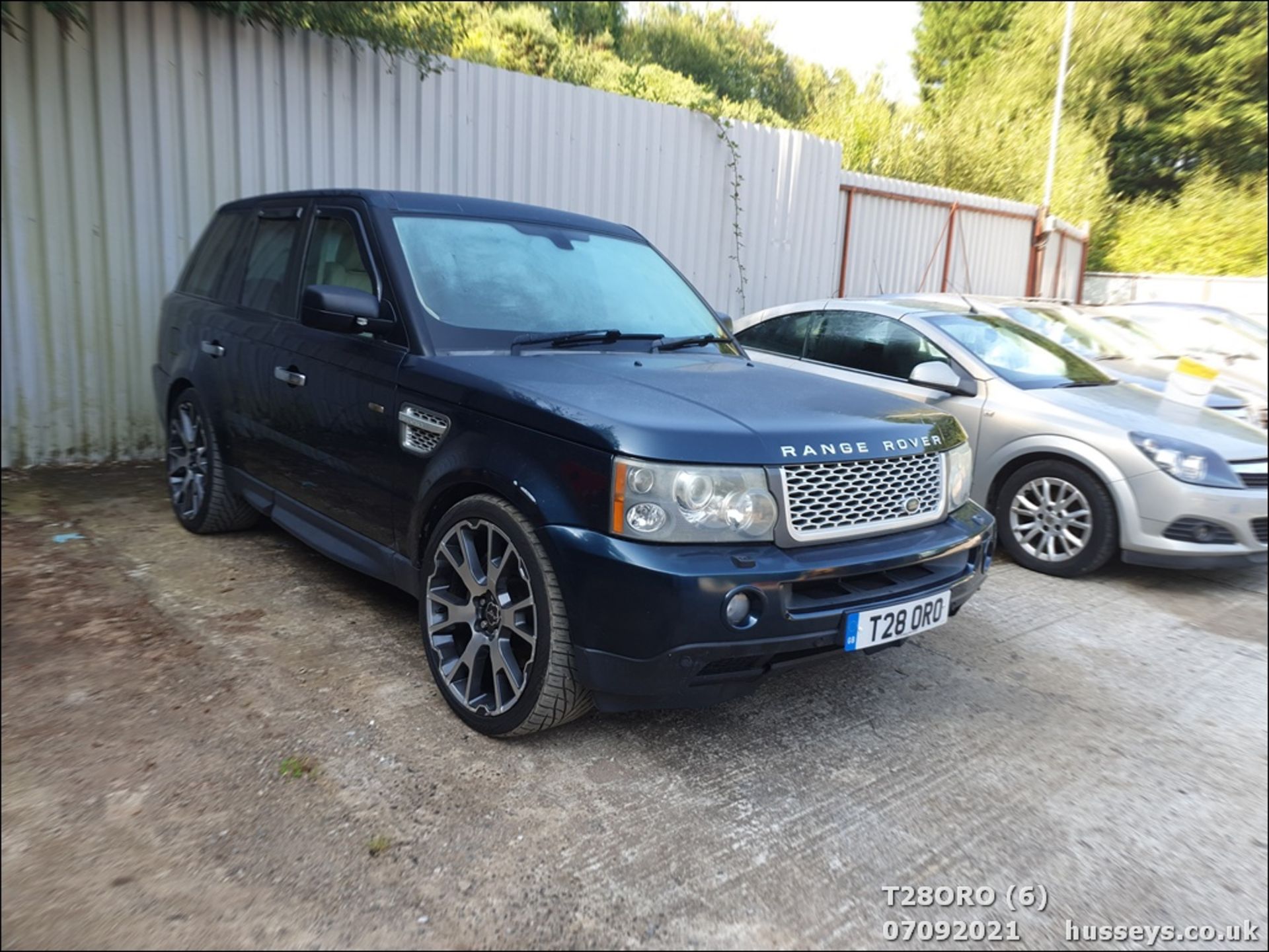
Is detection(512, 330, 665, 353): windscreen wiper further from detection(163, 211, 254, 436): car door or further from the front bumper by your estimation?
detection(163, 211, 254, 436): car door

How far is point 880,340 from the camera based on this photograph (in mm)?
6371

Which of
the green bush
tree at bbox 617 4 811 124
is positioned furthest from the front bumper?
tree at bbox 617 4 811 124

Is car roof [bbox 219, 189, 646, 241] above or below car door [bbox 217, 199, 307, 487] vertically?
above

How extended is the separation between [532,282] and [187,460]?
249 cm

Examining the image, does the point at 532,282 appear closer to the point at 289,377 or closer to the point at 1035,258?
the point at 289,377

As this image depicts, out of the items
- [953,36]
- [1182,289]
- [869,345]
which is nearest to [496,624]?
[869,345]

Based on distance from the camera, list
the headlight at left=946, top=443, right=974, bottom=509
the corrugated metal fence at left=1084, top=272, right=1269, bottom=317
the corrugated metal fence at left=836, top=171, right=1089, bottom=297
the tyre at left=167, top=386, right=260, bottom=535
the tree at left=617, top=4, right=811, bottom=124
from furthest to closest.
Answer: the tree at left=617, top=4, right=811, bottom=124 → the corrugated metal fence at left=1084, top=272, right=1269, bottom=317 → the corrugated metal fence at left=836, top=171, right=1089, bottom=297 → the tyre at left=167, top=386, right=260, bottom=535 → the headlight at left=946, top=443, right=974, bottom=509

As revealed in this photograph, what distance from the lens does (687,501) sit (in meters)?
2.68

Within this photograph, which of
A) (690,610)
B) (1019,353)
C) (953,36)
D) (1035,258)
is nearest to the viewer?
(690,610)

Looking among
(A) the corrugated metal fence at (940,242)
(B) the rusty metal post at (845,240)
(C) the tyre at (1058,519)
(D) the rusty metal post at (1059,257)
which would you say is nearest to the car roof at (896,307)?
(C) the tyre at (1058,519)

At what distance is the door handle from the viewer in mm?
3941

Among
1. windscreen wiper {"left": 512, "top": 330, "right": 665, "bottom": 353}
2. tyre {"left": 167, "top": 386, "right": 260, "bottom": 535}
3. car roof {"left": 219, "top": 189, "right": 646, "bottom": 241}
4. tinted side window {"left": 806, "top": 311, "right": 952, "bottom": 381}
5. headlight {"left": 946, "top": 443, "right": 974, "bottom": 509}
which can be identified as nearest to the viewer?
headlight {"left": 946, "top": 443, "right": 974, "bottom": 509}

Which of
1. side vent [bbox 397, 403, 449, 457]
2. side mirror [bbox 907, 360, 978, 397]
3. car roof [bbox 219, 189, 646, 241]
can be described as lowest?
side vent [bbox 397, 403, 449, 457]

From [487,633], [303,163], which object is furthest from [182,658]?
[303,163]
